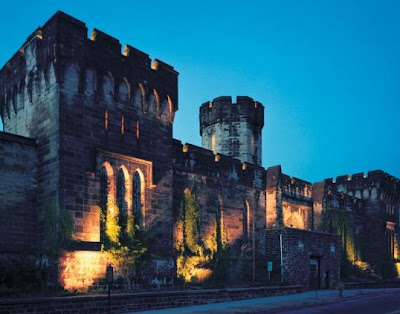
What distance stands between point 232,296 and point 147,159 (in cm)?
755

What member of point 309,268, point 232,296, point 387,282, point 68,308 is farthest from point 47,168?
point 387,282

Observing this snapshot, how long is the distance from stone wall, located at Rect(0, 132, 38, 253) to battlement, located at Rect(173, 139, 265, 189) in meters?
8.07

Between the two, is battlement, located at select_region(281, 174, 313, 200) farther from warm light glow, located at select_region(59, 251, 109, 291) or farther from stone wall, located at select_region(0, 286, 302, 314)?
warm light glow, located at select_region(59, 251, 109, 291)

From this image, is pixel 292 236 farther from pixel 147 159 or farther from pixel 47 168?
pixel 47 168

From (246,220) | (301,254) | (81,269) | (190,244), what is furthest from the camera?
(246,220)

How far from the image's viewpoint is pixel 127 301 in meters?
17.1

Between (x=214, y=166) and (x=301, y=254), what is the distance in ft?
26.1

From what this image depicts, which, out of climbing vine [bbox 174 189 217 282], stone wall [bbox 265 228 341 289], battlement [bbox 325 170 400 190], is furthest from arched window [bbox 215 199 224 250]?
battlement [bbox 325 170 400 190]

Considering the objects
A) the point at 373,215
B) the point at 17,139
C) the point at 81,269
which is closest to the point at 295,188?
the point at 373,215

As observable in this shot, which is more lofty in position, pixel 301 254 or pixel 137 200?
pixel 137 200

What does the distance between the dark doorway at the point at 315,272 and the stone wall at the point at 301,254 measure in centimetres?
7

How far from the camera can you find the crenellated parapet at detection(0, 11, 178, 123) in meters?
19.7

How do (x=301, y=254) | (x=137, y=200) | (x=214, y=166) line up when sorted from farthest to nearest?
(x=301, y=254)
(x=214, y=166)
(x=137, y=200)

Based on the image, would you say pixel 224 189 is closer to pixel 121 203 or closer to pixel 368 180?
pixel 121 203
